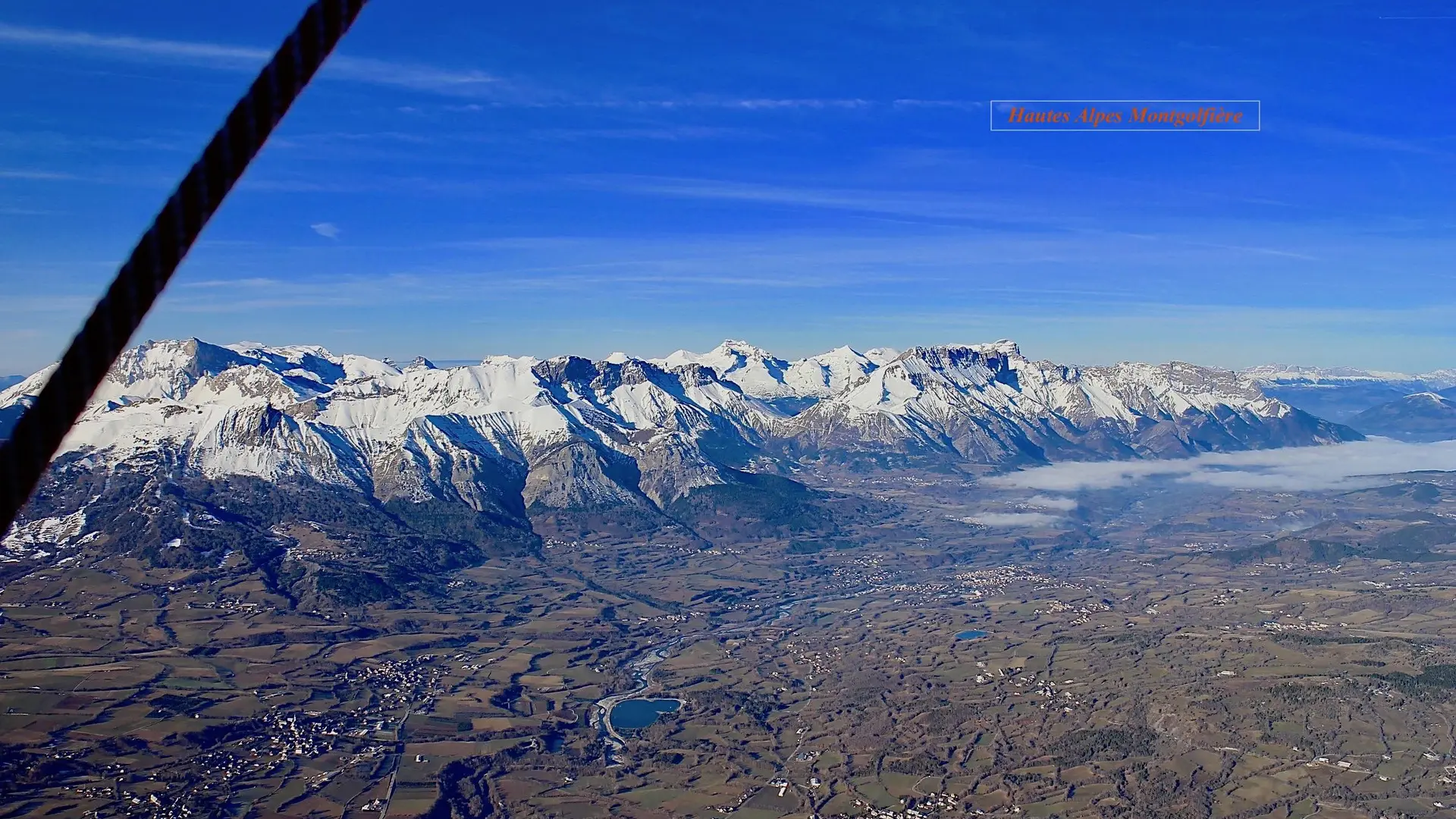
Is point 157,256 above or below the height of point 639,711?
above

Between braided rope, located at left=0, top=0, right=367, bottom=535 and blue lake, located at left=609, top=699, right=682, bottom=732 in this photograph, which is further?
blue lake, located at left=609, top=699, right=682, bottom=732

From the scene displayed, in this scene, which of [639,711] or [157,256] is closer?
[157,256]

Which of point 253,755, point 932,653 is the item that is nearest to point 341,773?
point 253,755

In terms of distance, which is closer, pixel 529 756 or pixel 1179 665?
pixel 529 756

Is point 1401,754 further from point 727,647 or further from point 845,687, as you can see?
point 727,647
